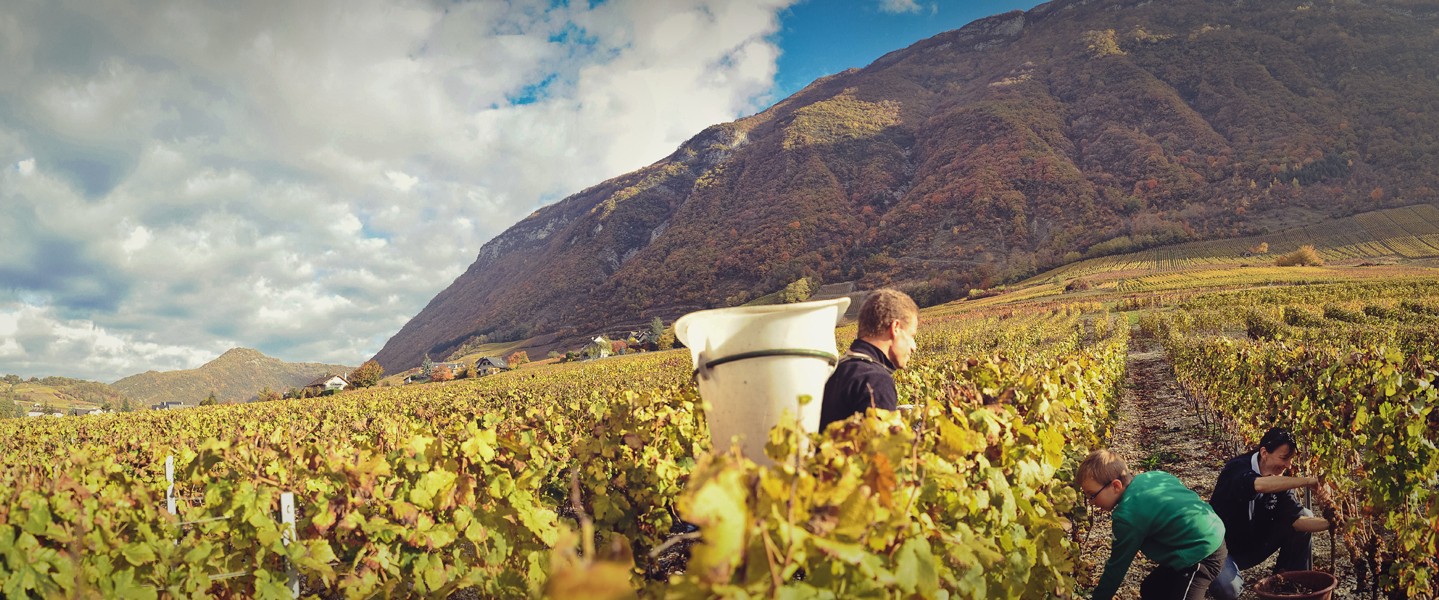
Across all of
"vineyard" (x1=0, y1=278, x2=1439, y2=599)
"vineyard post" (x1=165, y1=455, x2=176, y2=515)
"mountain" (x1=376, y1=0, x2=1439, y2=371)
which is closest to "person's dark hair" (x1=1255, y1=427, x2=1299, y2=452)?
"vineyard" (x1=0, y1=278, x2=1439, y2=599)

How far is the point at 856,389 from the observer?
7.45ft

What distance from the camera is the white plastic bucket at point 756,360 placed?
1.91 m

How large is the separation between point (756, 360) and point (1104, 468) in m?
2.34

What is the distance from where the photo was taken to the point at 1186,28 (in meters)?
141

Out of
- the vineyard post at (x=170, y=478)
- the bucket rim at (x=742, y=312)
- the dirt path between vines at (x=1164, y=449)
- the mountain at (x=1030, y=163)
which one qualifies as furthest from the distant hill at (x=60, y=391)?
the bucket rim at (x=742, y=312)

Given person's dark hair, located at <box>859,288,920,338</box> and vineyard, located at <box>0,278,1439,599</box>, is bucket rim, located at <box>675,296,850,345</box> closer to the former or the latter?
vineyard, located at <box>0,278,1439,599</box>

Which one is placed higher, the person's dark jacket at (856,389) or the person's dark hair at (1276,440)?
the person's dark jacket at (856,389)

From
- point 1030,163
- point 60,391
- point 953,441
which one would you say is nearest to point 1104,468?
point 953,441

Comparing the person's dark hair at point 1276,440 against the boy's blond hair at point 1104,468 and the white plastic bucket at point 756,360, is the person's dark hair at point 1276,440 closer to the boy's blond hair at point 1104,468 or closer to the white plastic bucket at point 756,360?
the boy's blond hair at point 1104,468

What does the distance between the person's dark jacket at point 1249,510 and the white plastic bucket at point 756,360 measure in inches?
133

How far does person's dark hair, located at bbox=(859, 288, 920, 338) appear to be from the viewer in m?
2.54

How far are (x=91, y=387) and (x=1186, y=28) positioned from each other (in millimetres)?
263465

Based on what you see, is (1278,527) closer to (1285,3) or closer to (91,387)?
(1285,3)

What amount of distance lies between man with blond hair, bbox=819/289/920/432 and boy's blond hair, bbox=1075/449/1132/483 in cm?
140
